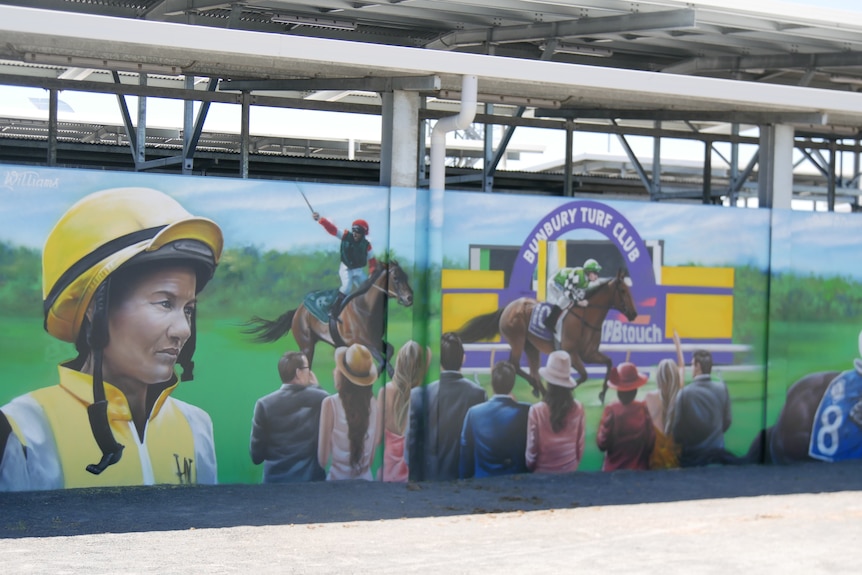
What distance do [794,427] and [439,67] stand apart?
487cm

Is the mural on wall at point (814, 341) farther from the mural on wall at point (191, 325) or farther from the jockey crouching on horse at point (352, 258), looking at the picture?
the jockey crouching on horse at point (352, 258)

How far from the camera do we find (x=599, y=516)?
7.70 metres

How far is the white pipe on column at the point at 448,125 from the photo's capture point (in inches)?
325

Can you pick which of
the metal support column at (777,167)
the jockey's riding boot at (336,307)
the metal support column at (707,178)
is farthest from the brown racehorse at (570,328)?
the metal support column at (707,178)

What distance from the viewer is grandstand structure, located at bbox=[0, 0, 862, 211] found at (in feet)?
25.8

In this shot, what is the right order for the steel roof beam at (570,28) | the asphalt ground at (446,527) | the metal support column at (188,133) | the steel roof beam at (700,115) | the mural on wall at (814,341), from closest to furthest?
the asphalt ground at (446,527) < the steel roof beam at (700,115) < the mural on wall at (814,341) < the steel roof beam at (570,28) < the metal support column at (188,133)

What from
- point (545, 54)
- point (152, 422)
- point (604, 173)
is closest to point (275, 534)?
point (152, 422)

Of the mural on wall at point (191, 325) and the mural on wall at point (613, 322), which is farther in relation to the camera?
the mural on wall at point (613, 322)

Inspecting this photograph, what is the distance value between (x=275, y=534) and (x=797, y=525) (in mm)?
Answer: 3638

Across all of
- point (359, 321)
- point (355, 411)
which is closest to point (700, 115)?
point (359, 321)

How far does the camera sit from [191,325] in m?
7.83

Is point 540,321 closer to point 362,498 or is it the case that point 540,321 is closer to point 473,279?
point 473,279
